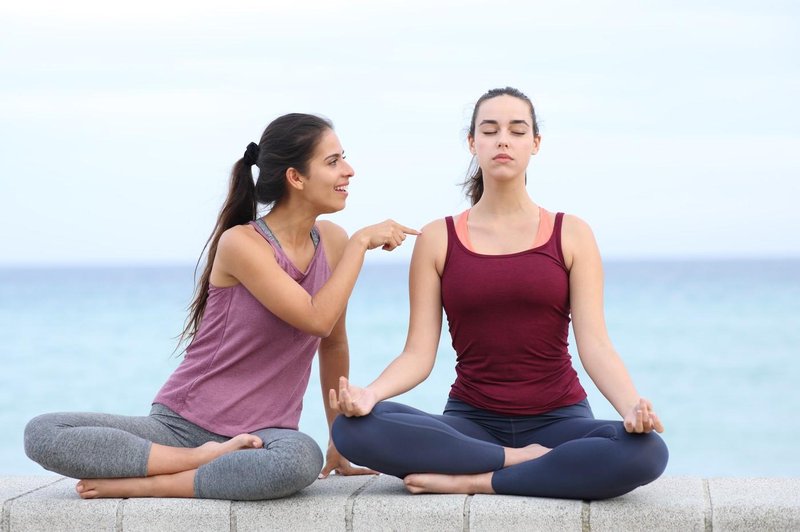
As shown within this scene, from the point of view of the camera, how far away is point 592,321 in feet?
12.0

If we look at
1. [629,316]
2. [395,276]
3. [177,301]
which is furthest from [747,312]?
[395,276]

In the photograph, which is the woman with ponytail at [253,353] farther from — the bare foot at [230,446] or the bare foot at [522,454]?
the bare foot at [522,454]

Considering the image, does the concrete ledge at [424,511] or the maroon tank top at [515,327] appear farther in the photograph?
the maroon tank top at [515,327]

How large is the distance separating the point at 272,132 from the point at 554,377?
127 cm

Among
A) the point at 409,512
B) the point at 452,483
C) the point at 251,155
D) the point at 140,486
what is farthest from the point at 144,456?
the point at 251,155

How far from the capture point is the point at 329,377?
4098 millimetres

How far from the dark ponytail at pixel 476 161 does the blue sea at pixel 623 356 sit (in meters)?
6.99

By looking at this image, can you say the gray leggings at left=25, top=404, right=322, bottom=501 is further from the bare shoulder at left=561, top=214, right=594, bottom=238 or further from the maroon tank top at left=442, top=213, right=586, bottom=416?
the bare shoulder at left=561, top=214, right=594, bottom=238

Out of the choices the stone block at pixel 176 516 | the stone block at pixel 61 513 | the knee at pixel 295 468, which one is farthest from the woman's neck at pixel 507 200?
the stone block at pixel 61 513

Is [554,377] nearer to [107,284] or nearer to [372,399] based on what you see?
[372,399]

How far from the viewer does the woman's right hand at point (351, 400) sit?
3416 millimetres

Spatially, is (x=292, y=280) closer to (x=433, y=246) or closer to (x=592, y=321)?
(x=433, y=246)

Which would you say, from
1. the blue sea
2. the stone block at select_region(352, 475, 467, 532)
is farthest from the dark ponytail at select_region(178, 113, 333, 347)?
the blue sea

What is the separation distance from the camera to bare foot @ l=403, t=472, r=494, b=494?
136 inches
